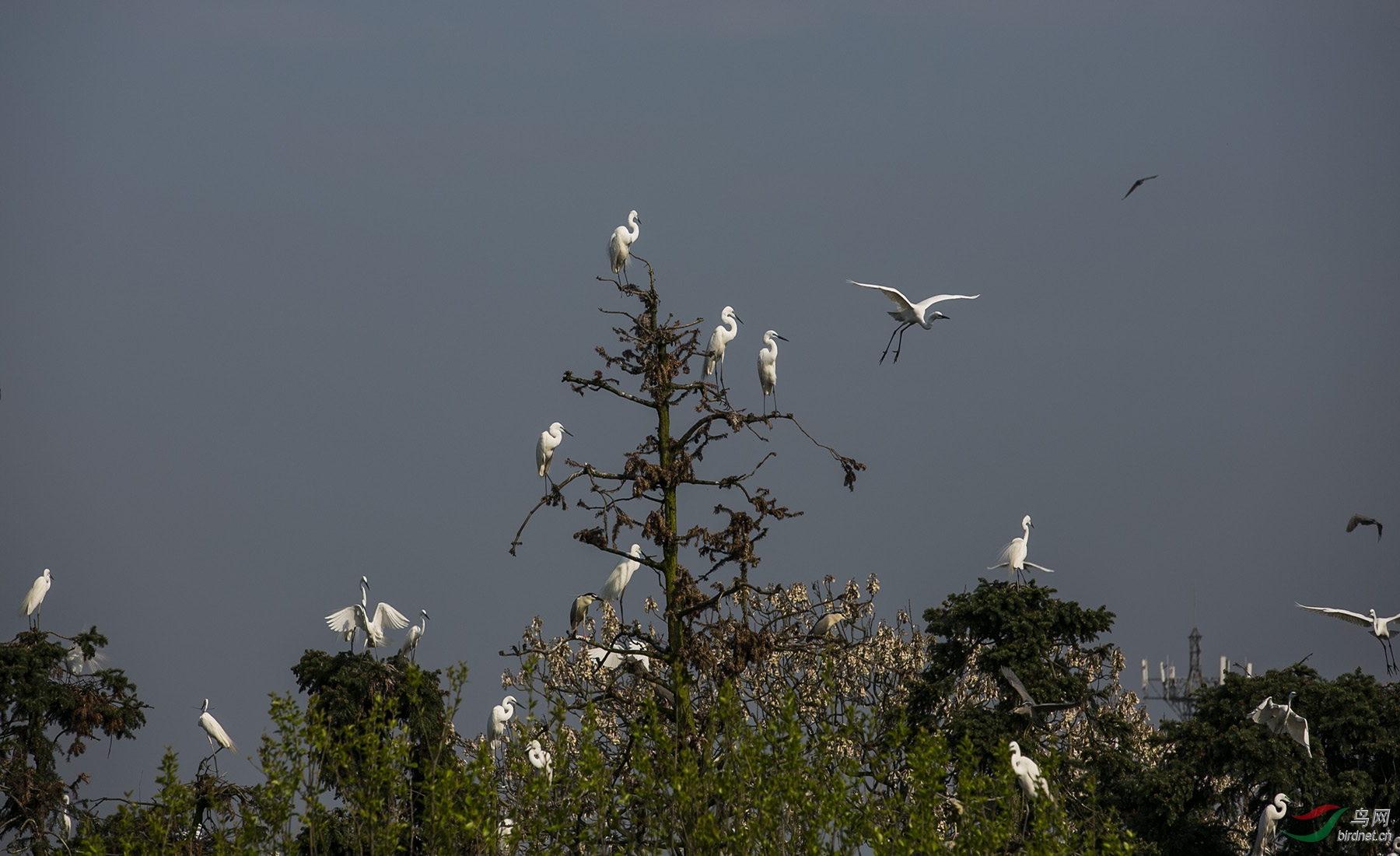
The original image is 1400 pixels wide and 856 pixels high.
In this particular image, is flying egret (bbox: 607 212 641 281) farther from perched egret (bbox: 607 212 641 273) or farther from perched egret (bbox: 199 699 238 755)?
perched egret (bbox: 199 699 238 755)

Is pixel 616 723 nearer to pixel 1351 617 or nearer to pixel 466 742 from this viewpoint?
pixel 466 742

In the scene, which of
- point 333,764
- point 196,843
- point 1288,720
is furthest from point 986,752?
point 333,764

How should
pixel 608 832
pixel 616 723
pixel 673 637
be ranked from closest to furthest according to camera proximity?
pixel 608 832
pixel 673 637
pixel 616 723

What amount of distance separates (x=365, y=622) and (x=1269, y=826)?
497 inches

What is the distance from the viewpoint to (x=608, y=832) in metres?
9.54

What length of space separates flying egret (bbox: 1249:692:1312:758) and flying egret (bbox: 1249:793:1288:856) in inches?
28.7

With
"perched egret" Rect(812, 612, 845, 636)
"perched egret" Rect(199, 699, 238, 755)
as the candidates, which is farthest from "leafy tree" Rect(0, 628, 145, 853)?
"perched egret" Rect(812, 612, 845, 636)

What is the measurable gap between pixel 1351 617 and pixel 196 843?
49.5 feet

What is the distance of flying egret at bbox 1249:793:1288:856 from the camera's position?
1633 centimetres

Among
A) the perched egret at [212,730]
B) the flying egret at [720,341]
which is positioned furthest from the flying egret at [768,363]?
the perched egret at [212,730]

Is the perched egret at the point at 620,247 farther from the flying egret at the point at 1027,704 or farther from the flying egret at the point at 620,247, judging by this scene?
the flying egret at the point at 1027,704

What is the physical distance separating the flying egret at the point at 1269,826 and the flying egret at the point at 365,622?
12.2 meters

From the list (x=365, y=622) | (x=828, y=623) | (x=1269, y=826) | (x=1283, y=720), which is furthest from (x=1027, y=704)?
(x=365, y=622)

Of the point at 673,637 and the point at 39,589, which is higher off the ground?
the point at 39,589
